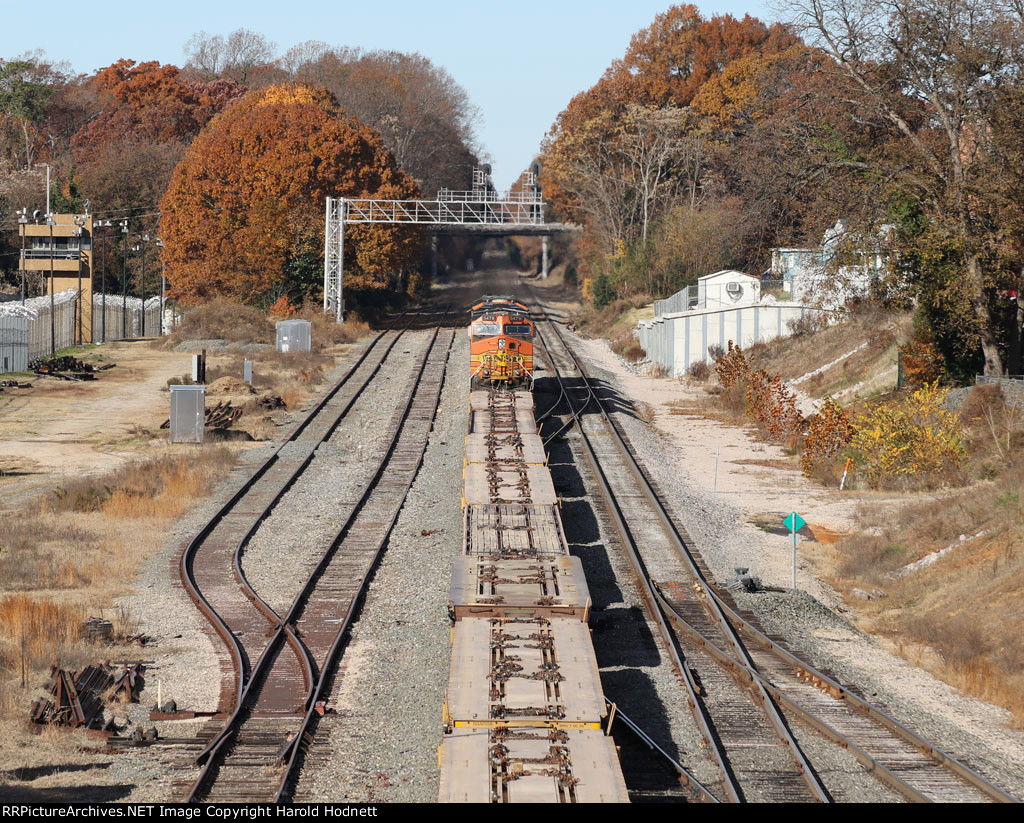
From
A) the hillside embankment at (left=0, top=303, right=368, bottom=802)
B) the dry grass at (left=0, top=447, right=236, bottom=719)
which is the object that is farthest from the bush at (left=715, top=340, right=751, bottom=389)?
the dry grass at (left=0, top=447, right=236, bottom=719)

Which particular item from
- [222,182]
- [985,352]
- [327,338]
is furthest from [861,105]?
[222,182]

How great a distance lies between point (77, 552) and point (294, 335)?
102ft

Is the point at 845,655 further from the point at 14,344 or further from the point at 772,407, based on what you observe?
the point at 14,344

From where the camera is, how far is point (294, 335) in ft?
170

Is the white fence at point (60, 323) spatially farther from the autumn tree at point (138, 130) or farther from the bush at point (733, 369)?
the bush at point (733, 369)

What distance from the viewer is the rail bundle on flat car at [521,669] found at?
10.8 metres

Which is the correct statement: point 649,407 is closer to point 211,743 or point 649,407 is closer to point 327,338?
point 327,338

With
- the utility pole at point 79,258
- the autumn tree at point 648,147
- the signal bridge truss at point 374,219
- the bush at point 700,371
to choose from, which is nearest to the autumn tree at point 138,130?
the utility pole at point 79,258

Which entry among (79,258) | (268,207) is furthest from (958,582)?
(79,258)

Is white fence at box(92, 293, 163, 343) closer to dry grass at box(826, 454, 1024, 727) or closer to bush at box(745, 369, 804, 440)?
bush at box(745, 369, 804, 440)

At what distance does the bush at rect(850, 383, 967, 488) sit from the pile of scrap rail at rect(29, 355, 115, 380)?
31244 mm

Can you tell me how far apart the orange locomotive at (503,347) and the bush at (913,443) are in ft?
35.2

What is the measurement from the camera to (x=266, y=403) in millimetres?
38125

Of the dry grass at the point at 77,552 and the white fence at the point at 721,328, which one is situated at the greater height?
the white fence at the point at 721,328
